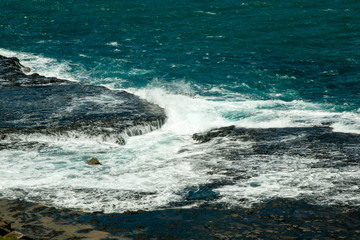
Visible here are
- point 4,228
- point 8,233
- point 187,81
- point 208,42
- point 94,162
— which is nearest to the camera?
point 8,233

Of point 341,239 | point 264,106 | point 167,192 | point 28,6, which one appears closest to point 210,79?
point 264,106

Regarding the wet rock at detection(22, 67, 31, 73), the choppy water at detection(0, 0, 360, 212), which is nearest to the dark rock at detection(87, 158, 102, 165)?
the choppy water at detection(0, 0, 360, 212)

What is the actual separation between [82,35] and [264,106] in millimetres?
27207

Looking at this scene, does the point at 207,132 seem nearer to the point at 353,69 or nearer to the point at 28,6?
the point at 353,69

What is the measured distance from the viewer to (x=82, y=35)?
178 feet

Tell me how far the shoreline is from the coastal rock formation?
27.4 feet

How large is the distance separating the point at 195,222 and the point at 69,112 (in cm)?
1479

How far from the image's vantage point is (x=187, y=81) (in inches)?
1596

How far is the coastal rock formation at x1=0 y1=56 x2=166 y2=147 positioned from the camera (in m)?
27.7

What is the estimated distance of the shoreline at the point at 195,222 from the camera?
17453 mm

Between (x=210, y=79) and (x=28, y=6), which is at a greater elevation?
(x=28, y=6)

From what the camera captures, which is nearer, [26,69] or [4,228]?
[4,228]

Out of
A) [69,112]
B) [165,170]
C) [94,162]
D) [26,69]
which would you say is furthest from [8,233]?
[26,69]

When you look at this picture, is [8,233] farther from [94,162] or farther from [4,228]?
[94,162]
